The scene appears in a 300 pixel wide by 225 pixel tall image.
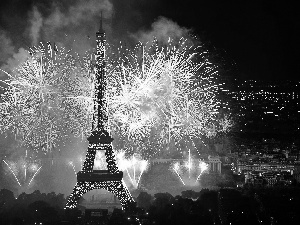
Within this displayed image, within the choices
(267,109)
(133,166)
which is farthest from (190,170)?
(267,109)

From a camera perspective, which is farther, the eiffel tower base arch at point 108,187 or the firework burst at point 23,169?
the firework burst at point 23,169

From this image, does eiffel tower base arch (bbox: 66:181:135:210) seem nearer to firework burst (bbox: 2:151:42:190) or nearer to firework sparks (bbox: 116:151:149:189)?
firework sparks (bbox: 116:151:149:189)

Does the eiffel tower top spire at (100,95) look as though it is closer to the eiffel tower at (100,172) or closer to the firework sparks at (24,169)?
the eiffel tower at (100,172)

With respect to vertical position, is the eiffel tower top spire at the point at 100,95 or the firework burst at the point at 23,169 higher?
the eiffel tower top spire at the point at 100,95

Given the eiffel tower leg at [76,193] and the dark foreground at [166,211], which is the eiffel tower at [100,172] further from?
the dark foreground at [166,211]

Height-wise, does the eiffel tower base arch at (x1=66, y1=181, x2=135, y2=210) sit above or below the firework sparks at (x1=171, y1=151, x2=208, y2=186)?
below

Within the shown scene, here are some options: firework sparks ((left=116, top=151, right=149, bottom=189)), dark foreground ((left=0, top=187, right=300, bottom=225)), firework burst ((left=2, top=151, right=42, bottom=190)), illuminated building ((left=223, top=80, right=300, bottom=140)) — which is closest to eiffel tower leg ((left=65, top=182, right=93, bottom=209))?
dark foreground ((left=0, top=187, right=300, bottom=225))

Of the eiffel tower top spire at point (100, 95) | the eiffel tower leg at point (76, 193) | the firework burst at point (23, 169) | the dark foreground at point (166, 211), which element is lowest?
the dark foreground at point (166, 211)

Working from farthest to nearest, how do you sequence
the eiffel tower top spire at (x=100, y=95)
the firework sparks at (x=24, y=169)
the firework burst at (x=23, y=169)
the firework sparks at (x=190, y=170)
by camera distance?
the firework sparks at (x=190, y=170), the firework sparks at (x=24, y=169), the firework burst at (x=23, y=169), the eiffel tower top spire at (x=100, y=95)

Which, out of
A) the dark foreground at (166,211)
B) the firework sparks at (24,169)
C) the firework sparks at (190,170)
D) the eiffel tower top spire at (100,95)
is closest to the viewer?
the dark foreground at (166,211)

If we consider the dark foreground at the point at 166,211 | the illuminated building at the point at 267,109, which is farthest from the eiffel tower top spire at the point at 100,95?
the illuminated building at the point at 267,109

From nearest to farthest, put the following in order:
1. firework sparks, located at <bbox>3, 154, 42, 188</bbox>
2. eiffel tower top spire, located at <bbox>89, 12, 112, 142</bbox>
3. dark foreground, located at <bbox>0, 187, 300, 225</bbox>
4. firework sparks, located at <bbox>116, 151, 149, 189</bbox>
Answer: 1. dark foreground, located at <bbox>0, 187, 300, 225</bbox>
2. eiffel tower top spire, located at <bbox>89, 12, 112, 142</bbox>
3. firework sparks, located at <bbox>3, 154, 42, 188</bbox>
4. firework sparks, located at <bbox>116, 151, 149, 189</bbox>
